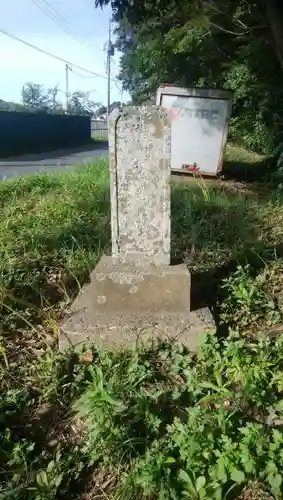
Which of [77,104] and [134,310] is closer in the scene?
[134,310]

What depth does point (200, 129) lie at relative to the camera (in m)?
7.50

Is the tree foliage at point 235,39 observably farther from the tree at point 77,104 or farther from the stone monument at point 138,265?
the tree at point 77,104

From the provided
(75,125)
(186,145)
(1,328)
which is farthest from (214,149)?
(75,125)

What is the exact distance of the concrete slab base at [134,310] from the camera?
2.58m

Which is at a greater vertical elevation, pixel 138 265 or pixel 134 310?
pixel 138 265

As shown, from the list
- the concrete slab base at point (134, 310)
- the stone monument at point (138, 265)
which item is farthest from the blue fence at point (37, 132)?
the concrete slab base at point (134, 310)

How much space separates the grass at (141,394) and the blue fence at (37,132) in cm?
1558

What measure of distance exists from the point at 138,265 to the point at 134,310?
0.29 metres

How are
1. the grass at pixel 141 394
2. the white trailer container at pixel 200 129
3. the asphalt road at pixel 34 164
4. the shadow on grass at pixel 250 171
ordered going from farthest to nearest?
the asphalt road at pixel 34 164 → the shadow on grass at pixel 250 171 → the white trailer container at pixel 200 129 → the grass at pixel 141 394

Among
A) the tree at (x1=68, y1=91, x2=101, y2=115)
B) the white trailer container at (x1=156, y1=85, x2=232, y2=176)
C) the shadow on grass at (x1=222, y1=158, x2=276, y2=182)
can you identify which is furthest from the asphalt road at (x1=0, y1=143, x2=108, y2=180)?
the tree at (x1=68, y1=91, x2=101, y2=115)

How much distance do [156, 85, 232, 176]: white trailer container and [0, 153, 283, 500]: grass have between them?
12.6 ft

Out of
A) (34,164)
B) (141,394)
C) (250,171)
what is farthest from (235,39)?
(34,164)

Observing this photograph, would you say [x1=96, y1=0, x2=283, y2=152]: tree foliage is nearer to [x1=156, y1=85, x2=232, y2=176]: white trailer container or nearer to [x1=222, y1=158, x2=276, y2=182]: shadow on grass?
[x1=222, y1=158, x2=276, y2=182]: shadow on grass

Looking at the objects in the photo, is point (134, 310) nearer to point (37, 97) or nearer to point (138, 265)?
point (138, 265)
